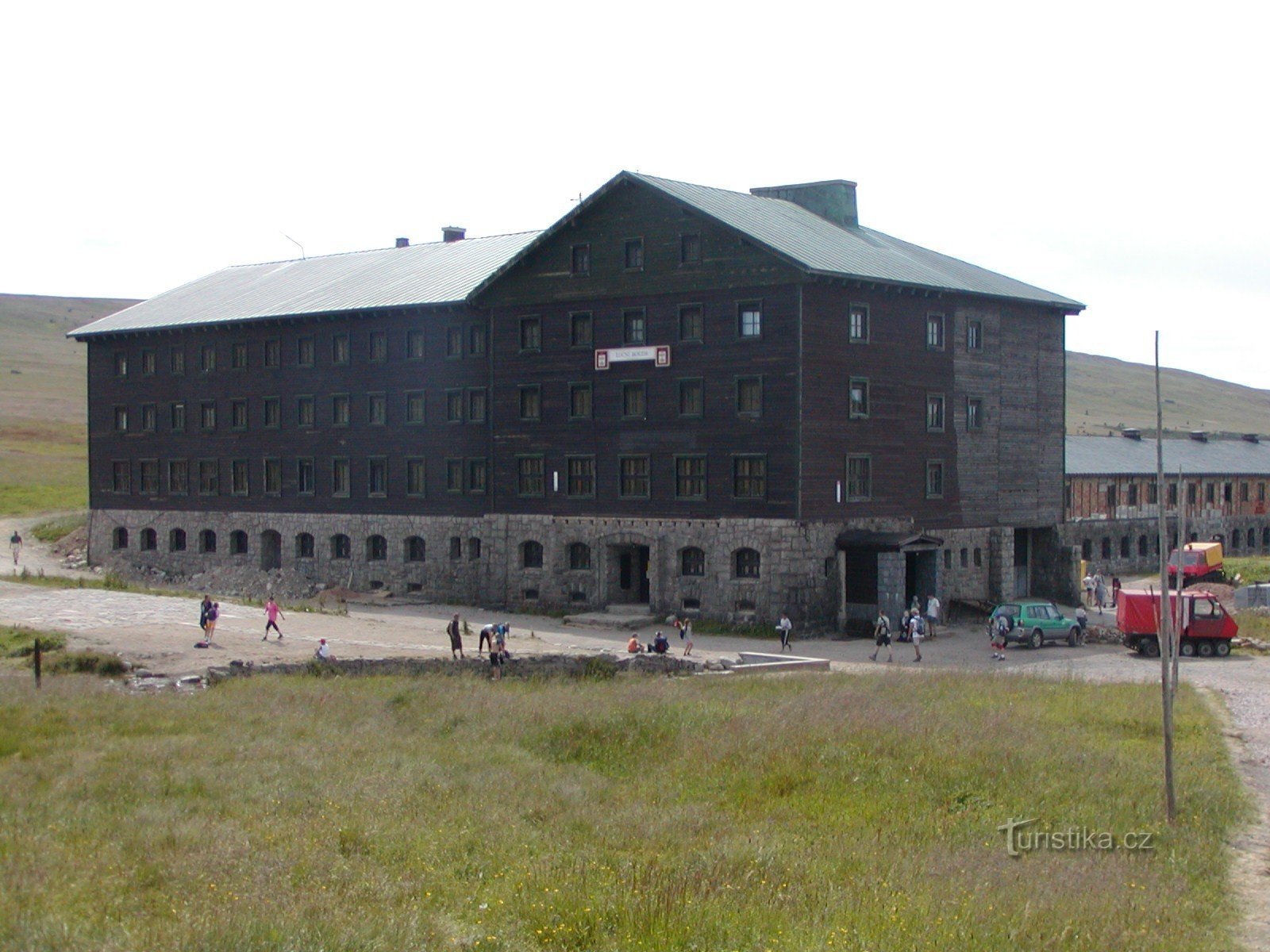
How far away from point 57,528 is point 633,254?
45038mm

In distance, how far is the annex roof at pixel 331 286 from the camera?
206 feet

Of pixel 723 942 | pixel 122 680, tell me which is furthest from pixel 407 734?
pixel 723 942

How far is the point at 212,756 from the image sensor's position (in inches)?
1006

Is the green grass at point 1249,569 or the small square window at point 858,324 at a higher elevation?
the small square window at point 858,324

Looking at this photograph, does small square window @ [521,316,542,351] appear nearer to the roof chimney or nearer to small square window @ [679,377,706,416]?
small square window @ [679,377,706,416]

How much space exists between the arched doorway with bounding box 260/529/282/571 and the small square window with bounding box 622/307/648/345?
68.9ft

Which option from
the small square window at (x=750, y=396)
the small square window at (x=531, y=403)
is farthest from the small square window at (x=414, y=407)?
the small square window at (x=750, y=396)

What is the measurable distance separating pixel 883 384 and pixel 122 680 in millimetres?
28497

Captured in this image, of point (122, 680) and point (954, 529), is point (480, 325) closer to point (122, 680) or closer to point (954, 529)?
point (954, 529)

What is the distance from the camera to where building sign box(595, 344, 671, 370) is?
174 ft

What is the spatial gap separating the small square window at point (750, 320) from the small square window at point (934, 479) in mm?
9005

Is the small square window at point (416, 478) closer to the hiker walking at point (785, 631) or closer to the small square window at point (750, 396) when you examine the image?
the small square window at point (750, 396)

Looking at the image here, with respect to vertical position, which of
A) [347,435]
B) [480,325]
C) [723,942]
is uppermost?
[480,325]

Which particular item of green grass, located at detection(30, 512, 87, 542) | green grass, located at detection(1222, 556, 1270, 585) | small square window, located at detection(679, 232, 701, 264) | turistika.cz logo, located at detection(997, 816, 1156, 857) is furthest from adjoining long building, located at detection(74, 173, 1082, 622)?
turistika.cz logo, located at detection(997, 816, 1156, 857)
